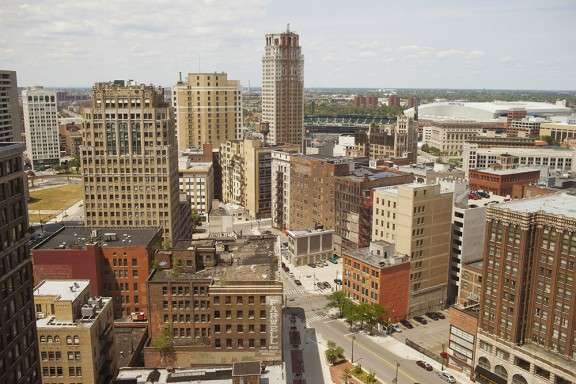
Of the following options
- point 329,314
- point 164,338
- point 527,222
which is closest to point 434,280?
point 329,314

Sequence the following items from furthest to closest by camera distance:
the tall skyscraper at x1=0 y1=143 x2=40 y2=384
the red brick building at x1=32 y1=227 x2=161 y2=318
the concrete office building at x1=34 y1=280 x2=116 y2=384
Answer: the red brick building at x1=32 y1=227 x2=161 y2=318 → the concrete office building at x1=34 y1=280 x2=116 y2=384 → the tall skyscraper at x1=0 y1=143 x2=40 y2=384

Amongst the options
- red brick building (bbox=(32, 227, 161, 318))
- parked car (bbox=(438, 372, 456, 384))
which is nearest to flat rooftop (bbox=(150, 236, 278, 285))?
red brick building (bbox=(32, 227, 161, 318))

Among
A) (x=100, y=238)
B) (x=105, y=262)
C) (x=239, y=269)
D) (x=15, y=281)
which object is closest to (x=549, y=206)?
(x=239, y=269)

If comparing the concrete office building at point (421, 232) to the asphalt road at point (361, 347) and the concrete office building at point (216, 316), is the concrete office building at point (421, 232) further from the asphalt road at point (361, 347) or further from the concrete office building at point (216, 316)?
the concrete office building at point (216, 316)

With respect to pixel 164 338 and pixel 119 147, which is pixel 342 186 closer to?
pixel 119 147

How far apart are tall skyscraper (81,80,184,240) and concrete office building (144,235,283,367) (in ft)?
184

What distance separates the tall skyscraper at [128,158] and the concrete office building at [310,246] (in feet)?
152

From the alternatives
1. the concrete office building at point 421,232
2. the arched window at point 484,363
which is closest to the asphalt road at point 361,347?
the arched window at point 484,363

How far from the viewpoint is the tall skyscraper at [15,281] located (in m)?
58.1

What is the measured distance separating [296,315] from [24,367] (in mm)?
89435

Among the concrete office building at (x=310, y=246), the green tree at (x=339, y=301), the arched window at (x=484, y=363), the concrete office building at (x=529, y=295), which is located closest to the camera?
the concrete office building at (x=529, y=295)

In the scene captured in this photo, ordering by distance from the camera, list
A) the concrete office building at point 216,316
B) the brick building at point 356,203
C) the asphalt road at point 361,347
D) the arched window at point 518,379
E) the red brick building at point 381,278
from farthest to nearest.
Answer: the brick building at point 356,203
the red brick building at point 381,278
the asphalt road at point 361,347
the arched window at point 518,379
the concrete office building at point 216,316

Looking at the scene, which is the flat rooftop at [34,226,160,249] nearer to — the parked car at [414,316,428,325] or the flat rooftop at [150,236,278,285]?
the flat rooftop at [150,236,278,285]

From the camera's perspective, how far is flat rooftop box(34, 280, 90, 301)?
87438mm
